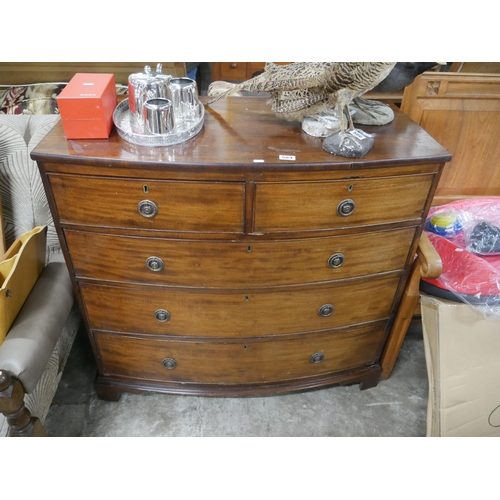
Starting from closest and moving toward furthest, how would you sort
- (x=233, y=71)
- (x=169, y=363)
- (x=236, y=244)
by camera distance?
(x=236, y=244), (x=169, y=363), (x=233, y=71)

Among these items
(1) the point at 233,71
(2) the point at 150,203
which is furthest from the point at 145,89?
(1) the point at 233,71

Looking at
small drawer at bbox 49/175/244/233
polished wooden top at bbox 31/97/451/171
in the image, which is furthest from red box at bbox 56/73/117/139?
small drawer at bbox 49/175/244/233

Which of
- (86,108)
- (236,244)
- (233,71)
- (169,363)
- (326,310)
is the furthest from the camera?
(233,71)

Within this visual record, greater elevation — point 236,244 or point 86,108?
point 86,108

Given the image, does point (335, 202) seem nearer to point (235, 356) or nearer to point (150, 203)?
point (150, 203)

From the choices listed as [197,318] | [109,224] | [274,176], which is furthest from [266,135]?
[197,318]

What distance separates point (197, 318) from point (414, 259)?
0.82 metres

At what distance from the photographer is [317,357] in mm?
1668

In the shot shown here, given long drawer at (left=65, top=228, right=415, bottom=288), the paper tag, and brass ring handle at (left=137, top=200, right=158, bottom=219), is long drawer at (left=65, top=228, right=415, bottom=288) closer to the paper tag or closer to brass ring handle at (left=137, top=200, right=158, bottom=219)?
brass ring handle at (left=137, top=200, right=158, bottom=219)

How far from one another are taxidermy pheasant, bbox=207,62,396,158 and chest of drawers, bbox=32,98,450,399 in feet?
0.16

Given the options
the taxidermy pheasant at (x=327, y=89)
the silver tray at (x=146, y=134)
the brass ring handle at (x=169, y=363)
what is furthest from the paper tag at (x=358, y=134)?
the brass ring handle at (x=169, y=363)

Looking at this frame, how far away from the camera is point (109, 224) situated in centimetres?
126

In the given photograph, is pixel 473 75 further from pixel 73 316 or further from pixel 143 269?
pixel 73 316

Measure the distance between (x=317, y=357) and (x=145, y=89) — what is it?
45.0 inches
